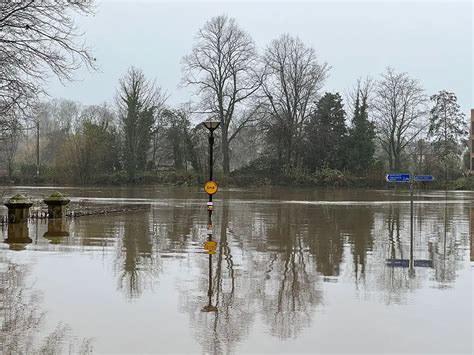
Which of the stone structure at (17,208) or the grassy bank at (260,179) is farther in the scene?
the grassy bank at (260,179)

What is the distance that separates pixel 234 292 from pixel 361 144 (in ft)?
195

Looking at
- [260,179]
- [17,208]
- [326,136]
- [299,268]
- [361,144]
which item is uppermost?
[326,136]

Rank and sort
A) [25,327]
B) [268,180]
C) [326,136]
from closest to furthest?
[25,327] → [268,180] → [326,136]

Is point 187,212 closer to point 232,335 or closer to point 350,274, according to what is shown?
point 350,274

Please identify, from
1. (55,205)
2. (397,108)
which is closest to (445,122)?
(397,108)

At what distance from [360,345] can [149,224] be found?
13.8m

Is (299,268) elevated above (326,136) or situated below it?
below

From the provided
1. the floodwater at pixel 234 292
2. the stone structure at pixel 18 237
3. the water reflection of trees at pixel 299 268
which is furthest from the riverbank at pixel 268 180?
the floodwater at pixel 234 292

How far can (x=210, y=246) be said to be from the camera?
14086 mm

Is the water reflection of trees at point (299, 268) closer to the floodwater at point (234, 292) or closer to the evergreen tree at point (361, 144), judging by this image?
the floodwater at point (234, 292)

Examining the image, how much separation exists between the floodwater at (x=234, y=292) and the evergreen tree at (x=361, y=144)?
4908cm

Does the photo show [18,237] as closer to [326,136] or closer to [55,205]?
[55,205]

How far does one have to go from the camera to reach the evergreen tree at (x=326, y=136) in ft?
216

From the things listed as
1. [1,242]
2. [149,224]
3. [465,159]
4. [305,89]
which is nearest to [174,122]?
[305,89]
